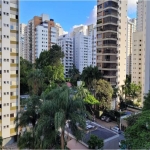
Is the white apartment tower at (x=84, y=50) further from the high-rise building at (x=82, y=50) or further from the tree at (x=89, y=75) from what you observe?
the tree at (x=89, y=75)

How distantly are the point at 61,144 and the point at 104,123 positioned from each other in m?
12.6

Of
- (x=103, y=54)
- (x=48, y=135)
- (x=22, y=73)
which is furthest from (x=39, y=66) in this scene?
(x=48, y=135)

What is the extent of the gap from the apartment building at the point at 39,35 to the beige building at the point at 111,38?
82.5ft

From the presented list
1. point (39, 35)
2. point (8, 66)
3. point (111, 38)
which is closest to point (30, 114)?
point (8, 66)

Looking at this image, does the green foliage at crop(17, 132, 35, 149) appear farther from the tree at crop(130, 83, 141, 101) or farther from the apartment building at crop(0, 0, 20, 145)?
the tree at crop(130, 83, 141, 101)

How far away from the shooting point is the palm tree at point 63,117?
898 centimetres

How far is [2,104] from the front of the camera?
15109 millimetres

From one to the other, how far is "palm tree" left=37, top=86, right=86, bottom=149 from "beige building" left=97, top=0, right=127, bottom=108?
55.1 feet

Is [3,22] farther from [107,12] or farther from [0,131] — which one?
[107,12]

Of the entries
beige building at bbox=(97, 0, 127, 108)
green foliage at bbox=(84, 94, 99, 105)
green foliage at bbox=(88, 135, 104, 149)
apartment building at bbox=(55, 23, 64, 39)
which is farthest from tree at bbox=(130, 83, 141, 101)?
apartment building at bbox=(55, 23, 64, 39)

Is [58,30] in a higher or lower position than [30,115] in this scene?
higher

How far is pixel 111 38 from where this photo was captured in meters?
25.6

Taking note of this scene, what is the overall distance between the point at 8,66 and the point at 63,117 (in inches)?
359

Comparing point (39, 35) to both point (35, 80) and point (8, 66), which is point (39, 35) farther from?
point (8, 66)
